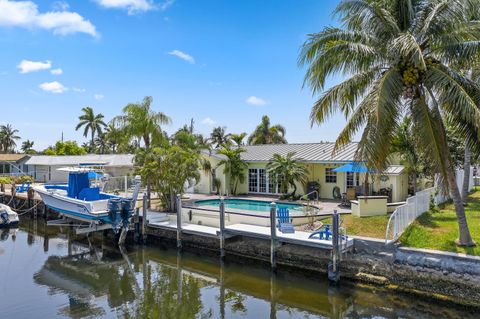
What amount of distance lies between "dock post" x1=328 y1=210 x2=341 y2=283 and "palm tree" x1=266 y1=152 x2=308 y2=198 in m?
9.85

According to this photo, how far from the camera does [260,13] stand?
17656 mm

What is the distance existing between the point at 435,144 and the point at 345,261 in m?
4.79

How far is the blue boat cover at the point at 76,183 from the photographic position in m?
20.6

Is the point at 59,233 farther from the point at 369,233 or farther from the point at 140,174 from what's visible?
the point at 369,233

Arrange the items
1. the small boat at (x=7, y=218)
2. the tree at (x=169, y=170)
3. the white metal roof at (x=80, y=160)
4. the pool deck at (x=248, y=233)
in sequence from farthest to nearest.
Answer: the white metal roof at (x=80, y=160) < the small boat at (x=7, y=218) < the tree at (x=169, y=170) < the pool deck at (x=248, y=233)

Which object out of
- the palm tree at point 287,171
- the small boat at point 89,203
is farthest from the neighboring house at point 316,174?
the small boat at point 89,203

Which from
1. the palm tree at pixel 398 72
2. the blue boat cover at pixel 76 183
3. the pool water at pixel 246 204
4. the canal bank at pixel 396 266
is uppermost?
the palm tree at pixel 398 72

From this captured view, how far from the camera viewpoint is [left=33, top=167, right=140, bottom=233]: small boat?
690 inches

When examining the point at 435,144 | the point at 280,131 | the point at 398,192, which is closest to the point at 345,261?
the point at 435,144

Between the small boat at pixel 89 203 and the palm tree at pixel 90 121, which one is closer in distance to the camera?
the small boat at pixel 89 203

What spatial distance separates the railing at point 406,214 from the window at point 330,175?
18.8 feet

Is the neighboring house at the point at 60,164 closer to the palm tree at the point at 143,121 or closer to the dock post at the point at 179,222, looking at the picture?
the palm tree at the point at 143,121

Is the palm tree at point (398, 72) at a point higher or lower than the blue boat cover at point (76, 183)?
higher

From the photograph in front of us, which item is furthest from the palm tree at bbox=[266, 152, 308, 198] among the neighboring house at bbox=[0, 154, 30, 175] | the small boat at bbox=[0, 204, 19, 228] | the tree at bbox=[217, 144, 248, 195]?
the neighboring house at bbox=[0, 154, 30, 175]
